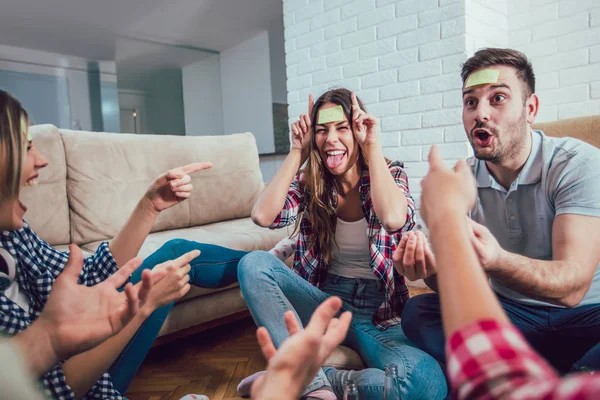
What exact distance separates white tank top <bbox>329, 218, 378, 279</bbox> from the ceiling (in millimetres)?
3833

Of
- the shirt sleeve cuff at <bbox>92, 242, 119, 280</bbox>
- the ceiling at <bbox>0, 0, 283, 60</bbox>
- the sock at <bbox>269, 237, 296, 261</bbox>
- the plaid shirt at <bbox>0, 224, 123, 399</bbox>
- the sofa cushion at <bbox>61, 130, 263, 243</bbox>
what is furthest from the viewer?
the ceiling at <bbox>0, 0, 283, 60</bbox>

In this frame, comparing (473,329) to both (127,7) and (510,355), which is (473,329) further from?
(127,7)

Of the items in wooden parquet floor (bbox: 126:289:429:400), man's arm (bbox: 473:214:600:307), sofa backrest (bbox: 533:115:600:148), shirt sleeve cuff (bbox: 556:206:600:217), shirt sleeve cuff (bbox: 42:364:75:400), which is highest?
sofa backrest (bbox: 533:115:600:148)

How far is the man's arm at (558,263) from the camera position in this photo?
80 cm

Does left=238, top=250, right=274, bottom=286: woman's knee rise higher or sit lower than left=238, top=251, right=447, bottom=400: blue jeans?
higher

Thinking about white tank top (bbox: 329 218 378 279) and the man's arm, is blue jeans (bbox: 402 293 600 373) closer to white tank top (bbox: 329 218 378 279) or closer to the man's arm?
the man's arm

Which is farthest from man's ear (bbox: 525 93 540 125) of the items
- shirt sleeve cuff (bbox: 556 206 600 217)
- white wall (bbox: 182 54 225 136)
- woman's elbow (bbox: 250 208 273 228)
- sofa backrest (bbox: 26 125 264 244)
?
white wall (bbox: 182 54 225 136)

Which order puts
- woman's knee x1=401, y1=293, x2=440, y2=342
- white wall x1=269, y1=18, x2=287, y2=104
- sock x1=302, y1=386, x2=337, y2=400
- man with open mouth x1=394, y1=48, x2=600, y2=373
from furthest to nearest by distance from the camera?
white wall x1=269, y1=18, x2=287, y2=104, woman's knee x1=401, y1=293, x2=440, y2=342, sock x1=302, y1=386, x2=337, y2=400, man with open mouth x1=394, y1=48, x2=600, y2=373

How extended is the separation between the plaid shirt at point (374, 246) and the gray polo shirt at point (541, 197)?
27 centimetres

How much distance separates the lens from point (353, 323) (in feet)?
4.30

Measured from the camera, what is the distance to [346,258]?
1.46m

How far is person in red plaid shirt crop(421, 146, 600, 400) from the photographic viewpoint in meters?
0.30

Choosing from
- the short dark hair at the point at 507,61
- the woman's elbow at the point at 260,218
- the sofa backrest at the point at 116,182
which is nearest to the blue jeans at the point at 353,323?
the woman's elbow at the point at 260,218

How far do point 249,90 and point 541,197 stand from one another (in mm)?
4625
